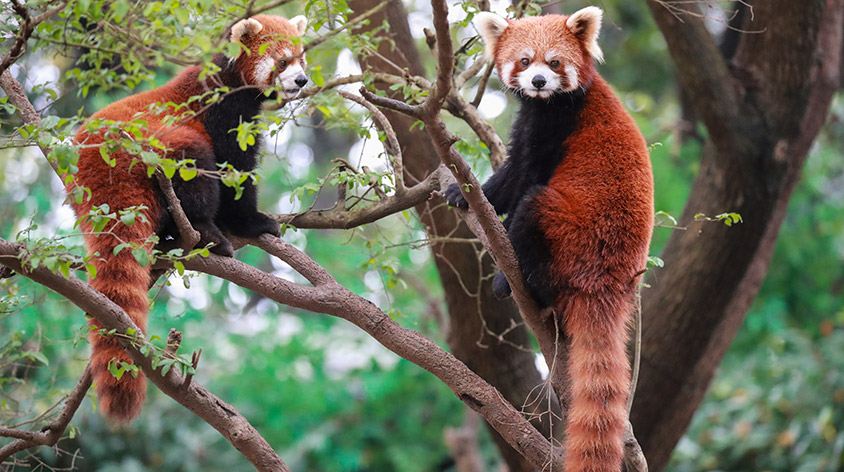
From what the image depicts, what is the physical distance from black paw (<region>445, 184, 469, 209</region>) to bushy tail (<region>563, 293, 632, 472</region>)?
0.55 meters

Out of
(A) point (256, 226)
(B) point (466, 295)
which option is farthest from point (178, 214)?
(B) point (466, 295)

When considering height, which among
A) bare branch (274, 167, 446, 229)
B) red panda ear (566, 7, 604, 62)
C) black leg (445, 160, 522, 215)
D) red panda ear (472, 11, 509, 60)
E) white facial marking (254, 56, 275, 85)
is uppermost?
white facial marking (254, 56, 275, 85)

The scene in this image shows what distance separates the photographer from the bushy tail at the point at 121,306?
2779mm

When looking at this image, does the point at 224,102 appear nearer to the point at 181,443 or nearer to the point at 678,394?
the point at 678,394

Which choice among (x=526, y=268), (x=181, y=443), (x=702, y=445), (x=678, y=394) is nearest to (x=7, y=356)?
(x=526, y=268)

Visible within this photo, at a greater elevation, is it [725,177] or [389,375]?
[725,177]

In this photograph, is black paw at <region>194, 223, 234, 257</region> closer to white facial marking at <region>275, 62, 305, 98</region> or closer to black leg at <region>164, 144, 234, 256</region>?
black leg at <region>164, 144, 234, 256</region>

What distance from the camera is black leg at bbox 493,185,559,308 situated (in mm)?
3285

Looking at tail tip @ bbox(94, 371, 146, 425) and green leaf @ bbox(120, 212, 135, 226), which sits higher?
green leaf @ bbox(120, 212, 135, 226)

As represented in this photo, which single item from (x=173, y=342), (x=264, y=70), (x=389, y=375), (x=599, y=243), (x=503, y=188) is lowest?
→ (x=389, y=375)

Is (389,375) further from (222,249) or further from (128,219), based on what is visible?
(128,219)

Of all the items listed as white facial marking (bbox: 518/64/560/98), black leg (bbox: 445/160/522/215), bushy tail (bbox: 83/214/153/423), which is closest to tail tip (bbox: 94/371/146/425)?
bushy tail (bbox: 83/214/153/423)

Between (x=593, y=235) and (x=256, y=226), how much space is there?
1.32 meters

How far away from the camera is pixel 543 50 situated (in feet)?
11.8
